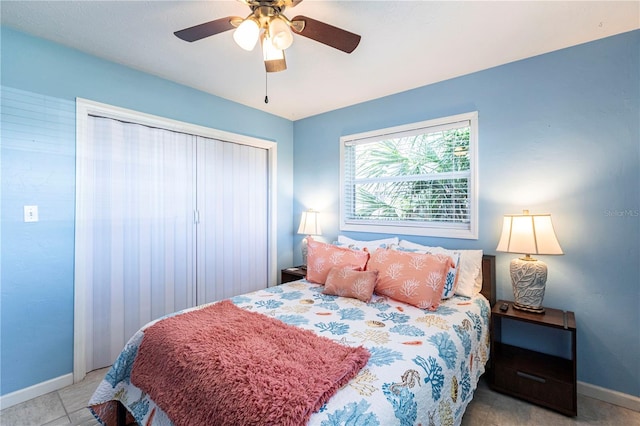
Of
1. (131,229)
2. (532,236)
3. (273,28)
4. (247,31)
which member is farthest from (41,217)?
(532,236)

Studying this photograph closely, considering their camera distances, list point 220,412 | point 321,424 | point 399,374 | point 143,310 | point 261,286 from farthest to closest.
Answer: point 261,286 → point 143,310 → point 399,374 → point 220,412 → point 321,424

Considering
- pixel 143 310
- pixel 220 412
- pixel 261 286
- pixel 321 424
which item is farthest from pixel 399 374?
pixel 261 286

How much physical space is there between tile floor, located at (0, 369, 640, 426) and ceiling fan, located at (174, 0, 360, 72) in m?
2.38

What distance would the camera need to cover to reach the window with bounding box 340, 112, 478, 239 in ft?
8.57

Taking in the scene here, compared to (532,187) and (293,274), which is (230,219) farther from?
(532,187)

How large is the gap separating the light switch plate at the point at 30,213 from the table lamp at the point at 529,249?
332 cm

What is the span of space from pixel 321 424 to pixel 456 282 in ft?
5.48

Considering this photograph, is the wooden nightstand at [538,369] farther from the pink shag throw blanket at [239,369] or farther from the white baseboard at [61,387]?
the pink shag throw blanket at [239,369]

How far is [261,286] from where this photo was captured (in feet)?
11.8

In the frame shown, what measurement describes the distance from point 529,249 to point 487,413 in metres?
1.10

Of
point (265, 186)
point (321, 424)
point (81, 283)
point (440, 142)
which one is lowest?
point (321, 424)

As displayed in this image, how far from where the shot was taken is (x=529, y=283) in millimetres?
2059

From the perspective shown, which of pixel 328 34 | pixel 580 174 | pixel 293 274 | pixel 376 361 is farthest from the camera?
pixel 293 274

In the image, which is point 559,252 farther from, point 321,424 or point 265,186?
point 265,186
